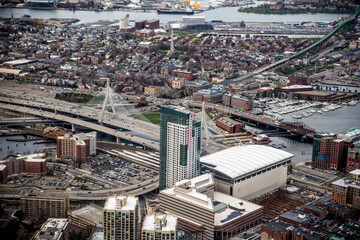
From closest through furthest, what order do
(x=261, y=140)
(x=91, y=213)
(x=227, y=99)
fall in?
(x=91, y=213) < (x=261, y=140) < (x=227, y=99)

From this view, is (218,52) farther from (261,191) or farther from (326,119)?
(261,191)

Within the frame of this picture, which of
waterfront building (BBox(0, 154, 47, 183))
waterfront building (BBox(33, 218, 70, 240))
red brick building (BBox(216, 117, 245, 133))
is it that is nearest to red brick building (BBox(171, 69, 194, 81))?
red brick building (BBox(216, 117, 245, 133))

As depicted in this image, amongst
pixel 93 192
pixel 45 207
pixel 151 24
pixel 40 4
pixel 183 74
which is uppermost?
pixel 40 4

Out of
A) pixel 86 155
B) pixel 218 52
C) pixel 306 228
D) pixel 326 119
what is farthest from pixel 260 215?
pixel 218 52

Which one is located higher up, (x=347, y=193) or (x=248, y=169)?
(x=248, y=169)

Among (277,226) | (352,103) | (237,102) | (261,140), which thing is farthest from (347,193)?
(352,103)

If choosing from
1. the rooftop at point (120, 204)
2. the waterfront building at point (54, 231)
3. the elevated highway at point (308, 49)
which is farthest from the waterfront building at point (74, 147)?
the elevated highway at point (308, 49)

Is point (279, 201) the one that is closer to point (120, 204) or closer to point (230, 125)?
point (120, 204)

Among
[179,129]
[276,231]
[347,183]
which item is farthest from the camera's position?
[347,183]
